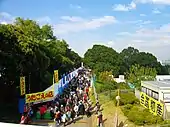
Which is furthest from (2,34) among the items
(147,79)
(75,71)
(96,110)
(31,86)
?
Result: (147,79)

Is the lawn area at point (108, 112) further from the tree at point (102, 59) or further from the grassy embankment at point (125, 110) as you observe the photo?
the tree at point (102, 59)

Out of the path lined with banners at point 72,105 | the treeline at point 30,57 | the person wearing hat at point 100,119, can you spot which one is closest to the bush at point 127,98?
the person wearing hat at point 100,119

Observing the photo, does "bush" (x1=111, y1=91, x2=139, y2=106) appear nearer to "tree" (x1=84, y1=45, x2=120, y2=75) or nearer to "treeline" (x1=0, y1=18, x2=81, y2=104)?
"tree" (x1=84, y1=45, x2=120, y2=75)

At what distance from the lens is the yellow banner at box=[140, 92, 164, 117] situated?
3.80 m

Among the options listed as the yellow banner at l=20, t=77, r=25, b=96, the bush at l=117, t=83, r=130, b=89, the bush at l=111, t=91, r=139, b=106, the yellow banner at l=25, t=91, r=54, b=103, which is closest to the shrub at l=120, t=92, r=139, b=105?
the bush at l=111, t=91, r=139, b=106

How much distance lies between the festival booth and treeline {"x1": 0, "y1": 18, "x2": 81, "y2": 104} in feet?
0.51

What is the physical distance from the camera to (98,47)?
498cm

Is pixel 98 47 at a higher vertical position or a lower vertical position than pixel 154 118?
higher

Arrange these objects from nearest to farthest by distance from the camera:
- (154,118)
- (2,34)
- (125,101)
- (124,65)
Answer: (154,118), (125,101), (2,34), (124,65)

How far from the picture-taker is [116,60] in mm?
4926

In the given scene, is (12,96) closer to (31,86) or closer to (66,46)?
(31,86)

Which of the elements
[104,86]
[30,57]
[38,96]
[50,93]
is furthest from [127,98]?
[30,57]

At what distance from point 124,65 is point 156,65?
571 millimetres

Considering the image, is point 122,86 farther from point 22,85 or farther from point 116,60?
point 22,85
